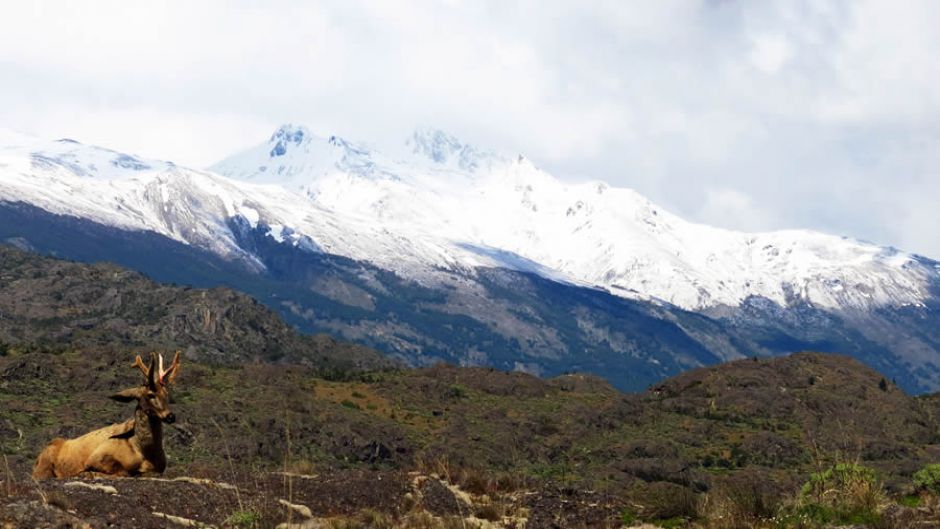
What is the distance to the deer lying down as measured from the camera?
24344 millimetres

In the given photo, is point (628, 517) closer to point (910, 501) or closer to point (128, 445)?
point (910, 501)

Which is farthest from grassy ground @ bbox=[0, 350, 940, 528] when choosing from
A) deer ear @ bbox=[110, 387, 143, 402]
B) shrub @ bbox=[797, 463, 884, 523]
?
deer ear @ bbox=[110, 387, 143, 402]

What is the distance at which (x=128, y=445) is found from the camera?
81.5 ft

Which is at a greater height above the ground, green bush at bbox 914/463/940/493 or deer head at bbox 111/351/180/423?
green bush at bbox 914/463/940/493

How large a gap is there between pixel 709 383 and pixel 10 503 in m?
121

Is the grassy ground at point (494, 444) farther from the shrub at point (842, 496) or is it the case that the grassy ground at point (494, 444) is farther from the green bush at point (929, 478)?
the green bush at point (929, 478)

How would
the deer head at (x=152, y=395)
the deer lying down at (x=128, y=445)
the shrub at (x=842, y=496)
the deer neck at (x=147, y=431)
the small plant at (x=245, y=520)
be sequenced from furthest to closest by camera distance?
the deer neck at (x=147, y=431)
the deer lying down at (x=128, y=445)
the deer head at (x=152, y=395)
the shrub at (x=842, y=496)
the small plant at (x=245, y=520)

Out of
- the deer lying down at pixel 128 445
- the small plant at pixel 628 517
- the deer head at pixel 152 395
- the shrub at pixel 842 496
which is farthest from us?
the deer lying down at pixel 128 445

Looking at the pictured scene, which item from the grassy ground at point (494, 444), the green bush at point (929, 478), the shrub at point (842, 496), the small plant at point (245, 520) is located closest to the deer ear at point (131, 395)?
the grassy ground at point (494, 444)

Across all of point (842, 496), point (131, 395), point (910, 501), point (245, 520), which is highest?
point (910, 501)

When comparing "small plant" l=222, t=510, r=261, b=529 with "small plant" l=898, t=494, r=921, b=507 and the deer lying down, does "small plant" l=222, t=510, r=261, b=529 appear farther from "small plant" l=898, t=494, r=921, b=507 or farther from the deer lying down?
"small plant" l=898, t=494, r=921, b=507

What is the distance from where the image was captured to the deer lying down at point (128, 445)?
24344 millimetres

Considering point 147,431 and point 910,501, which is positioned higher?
point 910,501

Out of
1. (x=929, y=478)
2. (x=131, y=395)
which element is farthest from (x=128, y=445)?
(x=929, y=478)
